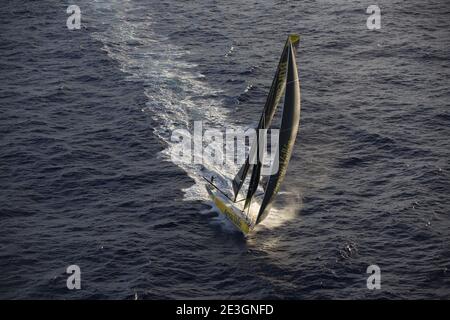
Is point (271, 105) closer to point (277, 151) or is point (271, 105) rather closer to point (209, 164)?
point (277, 151)

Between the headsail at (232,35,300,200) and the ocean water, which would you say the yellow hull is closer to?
the ocean water

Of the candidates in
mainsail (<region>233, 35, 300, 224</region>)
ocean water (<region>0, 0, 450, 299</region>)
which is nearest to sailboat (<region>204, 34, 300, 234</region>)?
mainsail (<region>233, 35, 300, 224</region>)

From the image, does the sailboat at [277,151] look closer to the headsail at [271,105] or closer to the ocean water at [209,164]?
the headsail at [271,105]

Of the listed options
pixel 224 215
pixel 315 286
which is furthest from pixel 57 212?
pixel 315 286

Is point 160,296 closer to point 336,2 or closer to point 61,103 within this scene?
point 61,103

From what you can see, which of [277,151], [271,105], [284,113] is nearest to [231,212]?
[277,151]

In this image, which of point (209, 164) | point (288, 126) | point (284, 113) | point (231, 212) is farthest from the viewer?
point (209, 164)

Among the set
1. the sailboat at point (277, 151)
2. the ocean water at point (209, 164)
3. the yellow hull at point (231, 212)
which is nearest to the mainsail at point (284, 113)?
the sailboat at point (277, 151)
